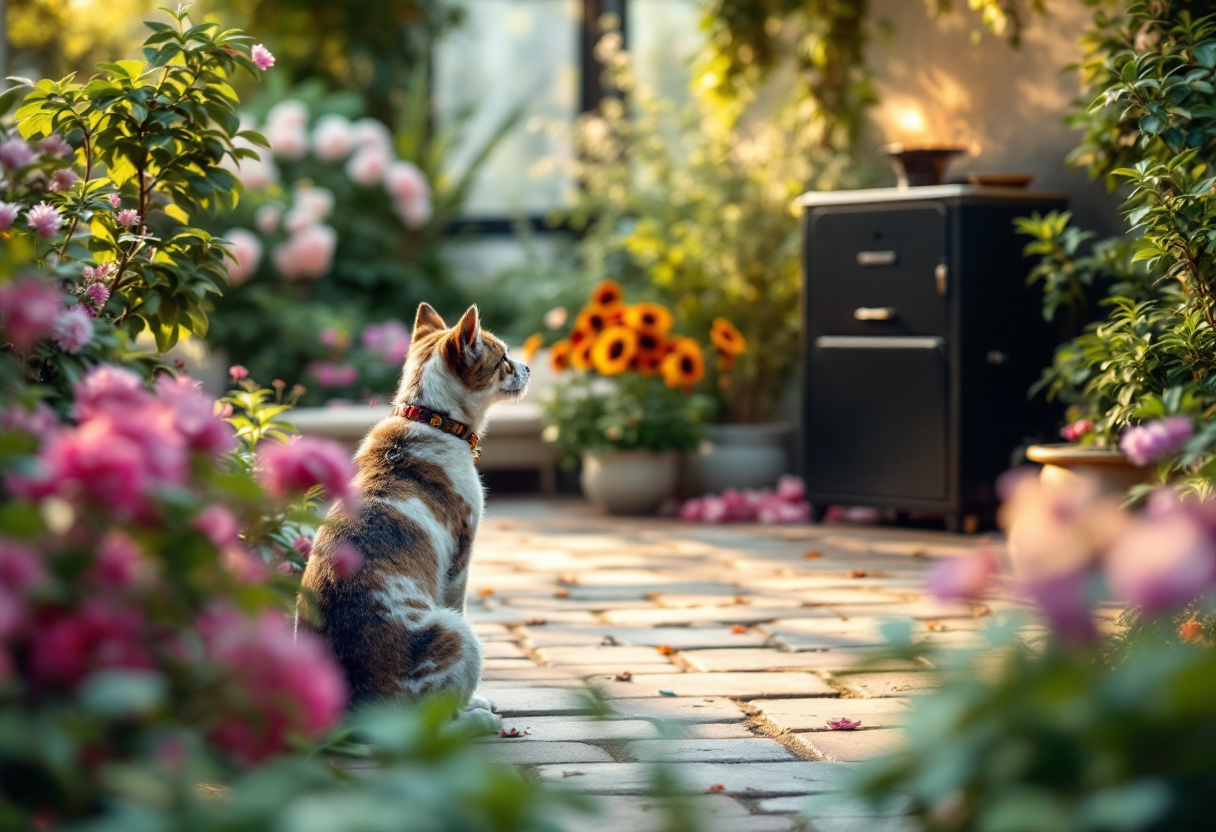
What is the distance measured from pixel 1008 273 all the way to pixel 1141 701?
14.2ft

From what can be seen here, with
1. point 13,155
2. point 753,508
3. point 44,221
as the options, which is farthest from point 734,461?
point 13,155

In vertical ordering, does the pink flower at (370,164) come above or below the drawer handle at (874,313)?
above

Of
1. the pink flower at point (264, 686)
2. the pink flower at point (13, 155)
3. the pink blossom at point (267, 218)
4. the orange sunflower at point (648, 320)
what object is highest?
the pink blossom at point (267, 218)

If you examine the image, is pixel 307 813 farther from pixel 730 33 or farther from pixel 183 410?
pixel 730 33

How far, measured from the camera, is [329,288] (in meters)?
8.10

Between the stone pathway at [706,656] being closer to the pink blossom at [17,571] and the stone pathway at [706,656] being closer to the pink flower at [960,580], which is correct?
the pink flower at [960,580]

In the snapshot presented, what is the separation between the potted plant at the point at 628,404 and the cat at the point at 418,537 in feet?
9.21

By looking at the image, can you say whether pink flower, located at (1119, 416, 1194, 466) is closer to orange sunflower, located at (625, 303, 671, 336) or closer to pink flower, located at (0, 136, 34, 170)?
pink flower, located at (0, 136, 34, 170)

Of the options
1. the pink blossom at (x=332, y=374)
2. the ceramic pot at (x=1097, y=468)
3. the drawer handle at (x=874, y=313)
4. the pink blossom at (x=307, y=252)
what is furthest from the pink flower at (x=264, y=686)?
the pink blossom at (x=307, y=252)

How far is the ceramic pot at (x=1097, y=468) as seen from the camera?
4035 millimetres

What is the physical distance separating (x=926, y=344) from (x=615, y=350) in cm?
136

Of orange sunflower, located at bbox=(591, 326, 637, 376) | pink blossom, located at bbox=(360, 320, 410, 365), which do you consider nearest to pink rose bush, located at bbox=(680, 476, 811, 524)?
orange sunflower, located at bbox=(591, 326, 637, 376)

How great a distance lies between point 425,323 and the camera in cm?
312

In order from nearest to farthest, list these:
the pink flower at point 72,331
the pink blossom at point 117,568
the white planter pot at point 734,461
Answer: the pink blossom at point 117,568
the pink flower at point 72,331
the white planter pot at point 734,461
